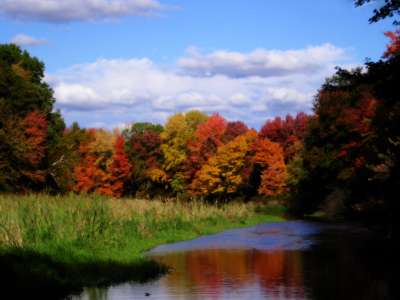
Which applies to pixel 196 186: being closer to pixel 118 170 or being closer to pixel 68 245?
pixel 118 170

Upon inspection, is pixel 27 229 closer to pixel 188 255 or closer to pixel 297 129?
pixel 188 255

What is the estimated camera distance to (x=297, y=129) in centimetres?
7625

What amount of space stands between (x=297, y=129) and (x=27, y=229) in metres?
57.1

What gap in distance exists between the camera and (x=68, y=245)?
21.9 m

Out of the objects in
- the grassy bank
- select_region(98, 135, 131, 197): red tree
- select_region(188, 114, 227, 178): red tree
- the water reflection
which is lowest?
the water reflection

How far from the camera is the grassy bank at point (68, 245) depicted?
1773cm

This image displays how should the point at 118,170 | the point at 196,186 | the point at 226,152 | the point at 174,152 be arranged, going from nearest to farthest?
the point at 226,152 → the point at 196,186 → the point at 174,152 → the point at 118,170

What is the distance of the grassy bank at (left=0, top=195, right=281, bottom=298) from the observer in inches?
698

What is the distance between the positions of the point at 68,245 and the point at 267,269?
7.27 meters

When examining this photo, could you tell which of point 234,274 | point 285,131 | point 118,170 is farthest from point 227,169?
point 234,274

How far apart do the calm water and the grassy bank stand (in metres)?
0.86

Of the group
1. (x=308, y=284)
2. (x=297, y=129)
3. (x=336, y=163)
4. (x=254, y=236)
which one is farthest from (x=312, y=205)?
(x=308, y=284)

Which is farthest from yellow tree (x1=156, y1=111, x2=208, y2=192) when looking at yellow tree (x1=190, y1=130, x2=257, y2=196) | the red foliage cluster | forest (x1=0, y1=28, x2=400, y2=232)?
the red foliage cluster

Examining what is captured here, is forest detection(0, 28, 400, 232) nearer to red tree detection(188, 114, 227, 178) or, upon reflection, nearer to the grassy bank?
red tree detection(188, 114, 227, 178)
